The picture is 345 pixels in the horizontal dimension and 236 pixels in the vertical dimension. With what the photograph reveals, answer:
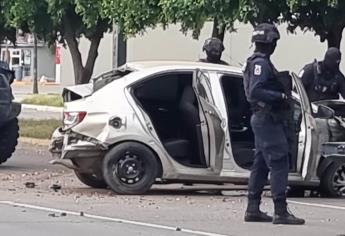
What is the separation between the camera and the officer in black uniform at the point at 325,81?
550 inches

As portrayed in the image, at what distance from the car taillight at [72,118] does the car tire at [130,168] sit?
0.55m

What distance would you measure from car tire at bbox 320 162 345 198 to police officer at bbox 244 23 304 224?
2707 mm

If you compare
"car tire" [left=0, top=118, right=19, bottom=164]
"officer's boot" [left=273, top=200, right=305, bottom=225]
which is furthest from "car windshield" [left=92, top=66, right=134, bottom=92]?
"car tire" [left=0, top=118, right=19, bottom=164]

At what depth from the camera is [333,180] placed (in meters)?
13.2

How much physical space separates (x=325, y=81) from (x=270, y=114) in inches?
148

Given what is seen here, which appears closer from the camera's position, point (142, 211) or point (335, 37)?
point (142, 211)

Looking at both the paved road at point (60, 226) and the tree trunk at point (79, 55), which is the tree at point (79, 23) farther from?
the paved road at point (60, 226)

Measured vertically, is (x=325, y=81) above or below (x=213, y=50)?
below

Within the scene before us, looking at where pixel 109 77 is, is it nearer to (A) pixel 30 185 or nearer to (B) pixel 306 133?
(A) pixel 30 185

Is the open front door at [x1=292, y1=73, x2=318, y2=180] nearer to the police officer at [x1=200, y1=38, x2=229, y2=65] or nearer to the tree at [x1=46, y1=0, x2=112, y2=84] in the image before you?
the police officer at [x1=200, y1=38, x2=229, y2=65]

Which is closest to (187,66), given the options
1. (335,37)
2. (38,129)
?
(335,37)

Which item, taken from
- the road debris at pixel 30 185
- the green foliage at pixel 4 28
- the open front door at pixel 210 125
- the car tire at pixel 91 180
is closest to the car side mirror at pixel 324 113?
the open front door at pixel 210 125

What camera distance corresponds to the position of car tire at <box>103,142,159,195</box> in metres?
12.7

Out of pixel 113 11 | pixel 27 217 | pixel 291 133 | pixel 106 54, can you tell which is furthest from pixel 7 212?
pixel 106 54
